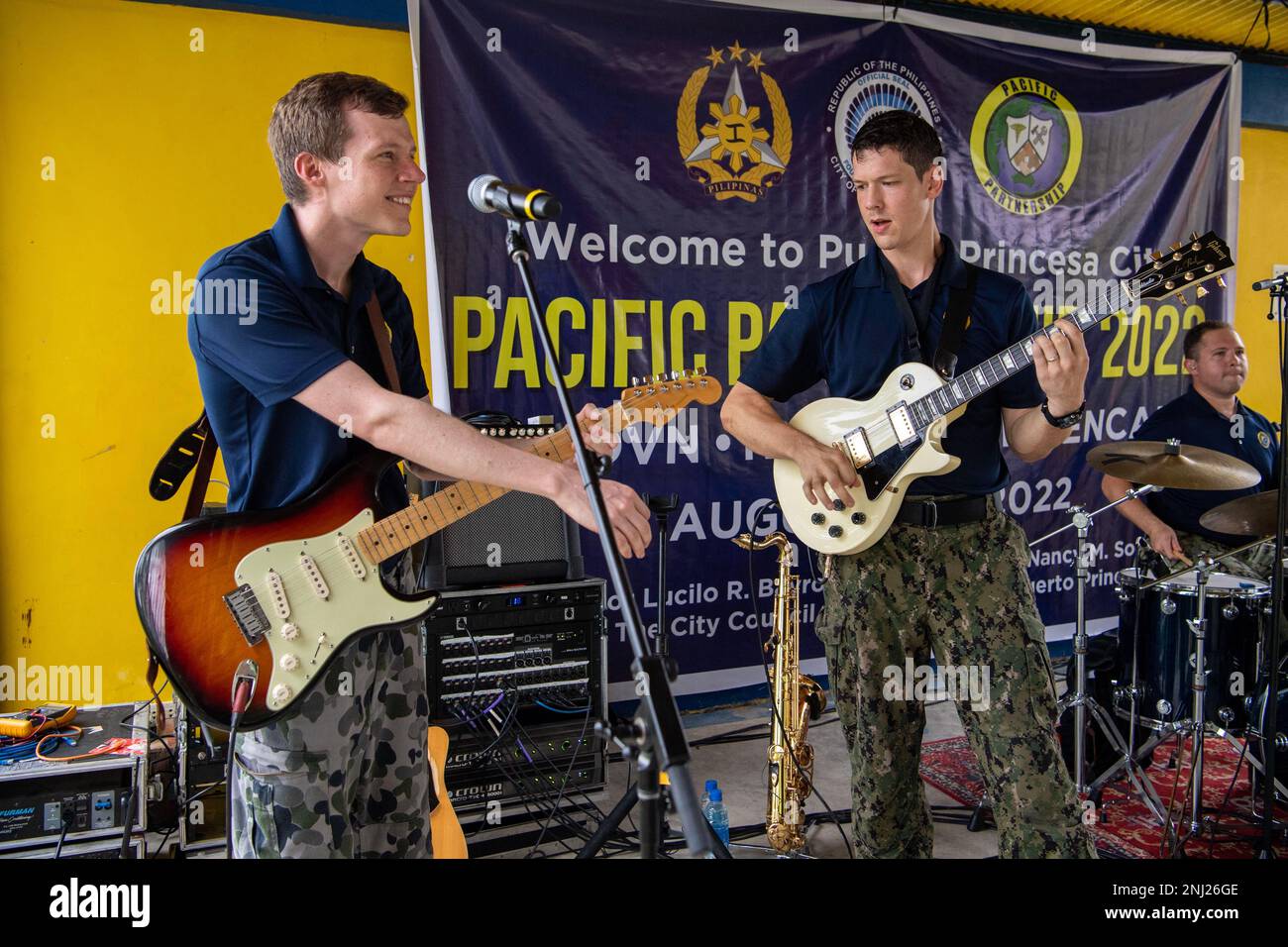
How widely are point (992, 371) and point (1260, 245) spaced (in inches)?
219

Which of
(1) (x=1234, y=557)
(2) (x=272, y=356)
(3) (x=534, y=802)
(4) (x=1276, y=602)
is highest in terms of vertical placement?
(2) (x=272, y=356)

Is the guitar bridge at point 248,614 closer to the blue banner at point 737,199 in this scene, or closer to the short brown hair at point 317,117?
the short brown hair at point 317,117

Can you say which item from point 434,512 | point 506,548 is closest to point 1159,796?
point 506,548

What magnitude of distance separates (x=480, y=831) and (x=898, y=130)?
2829 mm

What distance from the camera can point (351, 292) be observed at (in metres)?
2.14

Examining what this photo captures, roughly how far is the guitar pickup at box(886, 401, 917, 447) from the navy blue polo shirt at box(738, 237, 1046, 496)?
0.42 ft

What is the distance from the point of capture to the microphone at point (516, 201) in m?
1.55

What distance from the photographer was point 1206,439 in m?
4.43

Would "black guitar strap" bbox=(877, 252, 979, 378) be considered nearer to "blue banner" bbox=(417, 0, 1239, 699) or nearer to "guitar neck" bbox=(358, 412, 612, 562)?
"guitar neck" bbox=(358, 412, 612, 562)

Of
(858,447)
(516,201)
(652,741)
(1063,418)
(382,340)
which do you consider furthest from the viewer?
(858,447)

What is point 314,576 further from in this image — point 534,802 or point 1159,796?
point 1159,796

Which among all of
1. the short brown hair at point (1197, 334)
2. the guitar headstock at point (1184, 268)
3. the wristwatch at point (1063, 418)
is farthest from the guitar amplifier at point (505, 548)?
the short brown hair at point (1197, 334)

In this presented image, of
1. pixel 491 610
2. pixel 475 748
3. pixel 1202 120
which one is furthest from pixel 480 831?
pixel 1202 120
